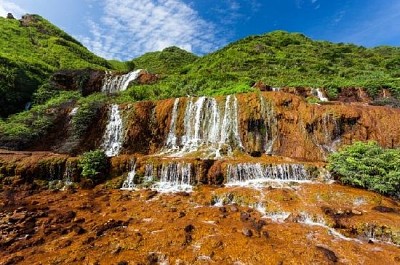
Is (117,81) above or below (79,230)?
above

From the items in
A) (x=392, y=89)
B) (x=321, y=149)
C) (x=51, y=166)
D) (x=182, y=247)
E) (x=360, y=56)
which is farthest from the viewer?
Answer: (x=360, y=56)

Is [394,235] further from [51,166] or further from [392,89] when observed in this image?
[392,89]

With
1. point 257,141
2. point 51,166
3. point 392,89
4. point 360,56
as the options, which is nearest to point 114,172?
point 51,166

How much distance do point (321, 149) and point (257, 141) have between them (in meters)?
4.81

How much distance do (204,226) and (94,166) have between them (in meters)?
9.36

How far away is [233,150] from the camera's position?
22812 mm

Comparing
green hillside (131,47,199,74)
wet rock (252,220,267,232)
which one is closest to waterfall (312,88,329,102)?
wet rock (252,220,267,232)

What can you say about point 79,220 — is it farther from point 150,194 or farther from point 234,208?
point 234,208

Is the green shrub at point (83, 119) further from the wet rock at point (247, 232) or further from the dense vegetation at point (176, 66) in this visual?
the wet rock at point (247, 232)

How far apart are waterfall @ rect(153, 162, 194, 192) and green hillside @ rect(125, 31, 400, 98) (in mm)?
16342

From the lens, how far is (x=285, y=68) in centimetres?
5222

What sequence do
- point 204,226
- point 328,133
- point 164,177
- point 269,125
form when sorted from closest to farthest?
1. point 204,226
2. point 164,177
3. point 328,133
4. point 269,125

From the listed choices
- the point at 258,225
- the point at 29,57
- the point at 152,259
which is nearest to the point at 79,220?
the point at 152,259

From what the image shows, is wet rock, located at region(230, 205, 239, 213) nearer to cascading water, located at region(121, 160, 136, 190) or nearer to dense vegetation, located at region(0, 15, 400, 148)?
cascading water, located at region(121, 160, 136, 190)
